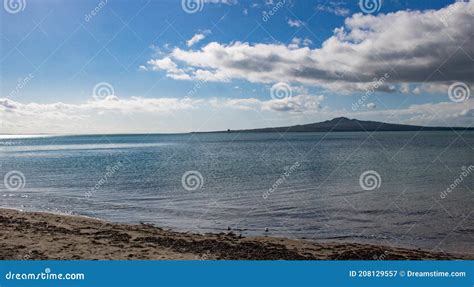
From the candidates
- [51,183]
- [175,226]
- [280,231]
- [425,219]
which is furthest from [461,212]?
[51,183]

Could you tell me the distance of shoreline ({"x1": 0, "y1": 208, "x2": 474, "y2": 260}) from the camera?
11617 millimetres

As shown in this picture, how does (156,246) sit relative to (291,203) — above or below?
below

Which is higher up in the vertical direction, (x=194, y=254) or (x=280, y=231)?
(x=280, y=231)

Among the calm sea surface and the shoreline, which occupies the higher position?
the calm sea surface

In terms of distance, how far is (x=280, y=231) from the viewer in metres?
16.7

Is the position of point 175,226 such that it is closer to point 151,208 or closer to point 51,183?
point 151,208

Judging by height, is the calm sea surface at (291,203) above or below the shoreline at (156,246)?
above

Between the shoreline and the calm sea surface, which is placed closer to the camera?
the shoreline

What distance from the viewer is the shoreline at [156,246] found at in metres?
11.6

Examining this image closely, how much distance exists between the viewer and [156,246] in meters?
12.9

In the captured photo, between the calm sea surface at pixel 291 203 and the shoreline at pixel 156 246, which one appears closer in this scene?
the shoreline at pixel 156 246

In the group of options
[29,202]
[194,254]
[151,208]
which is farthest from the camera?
[29,202]

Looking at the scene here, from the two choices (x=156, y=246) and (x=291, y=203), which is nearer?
(x=156, y=246)

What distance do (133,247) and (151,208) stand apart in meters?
9.76
